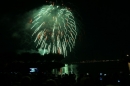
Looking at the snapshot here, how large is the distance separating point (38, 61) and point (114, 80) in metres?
71.6

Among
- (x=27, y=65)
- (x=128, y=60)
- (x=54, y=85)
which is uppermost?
(x=27, y=65)

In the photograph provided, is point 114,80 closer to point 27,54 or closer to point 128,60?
point 128,60

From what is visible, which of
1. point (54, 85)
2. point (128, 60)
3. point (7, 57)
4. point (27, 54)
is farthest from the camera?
point (27, 54)

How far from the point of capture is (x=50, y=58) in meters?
85.3

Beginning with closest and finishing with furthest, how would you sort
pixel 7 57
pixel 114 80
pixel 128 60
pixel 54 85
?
1. pixel 54 85
2. pixel 114 80
3. pixel 128 60
4. pixel 7 57

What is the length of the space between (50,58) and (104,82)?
72347 mm

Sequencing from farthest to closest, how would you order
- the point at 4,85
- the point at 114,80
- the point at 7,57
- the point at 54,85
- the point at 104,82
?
1. the point at 7,57
2. the point at 114,80
3. the point at 104,82
4. the point at 4,85
5. the point at 54,85

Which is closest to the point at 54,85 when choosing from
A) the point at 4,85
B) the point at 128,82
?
the point at 4,85

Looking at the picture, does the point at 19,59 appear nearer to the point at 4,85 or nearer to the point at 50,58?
Answer: the point at 50,58

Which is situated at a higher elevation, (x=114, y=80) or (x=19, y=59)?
(x=19, y=59)

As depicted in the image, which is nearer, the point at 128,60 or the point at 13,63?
the point at 128,60

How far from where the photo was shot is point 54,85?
25.4 ft

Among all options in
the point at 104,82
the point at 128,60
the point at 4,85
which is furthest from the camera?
the point at 128,60

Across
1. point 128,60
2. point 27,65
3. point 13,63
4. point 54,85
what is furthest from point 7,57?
point 54,85
